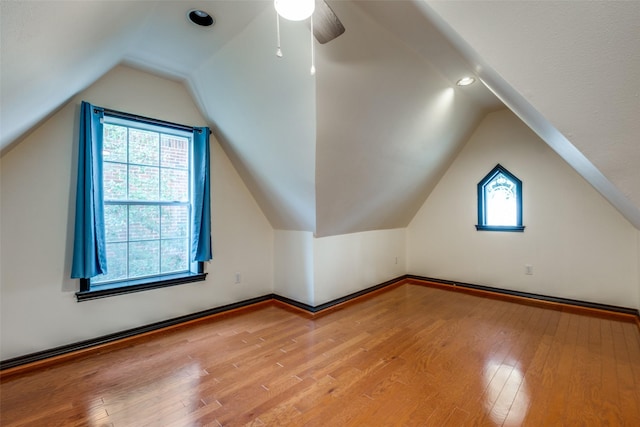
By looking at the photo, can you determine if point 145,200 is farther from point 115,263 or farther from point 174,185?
point 115,263

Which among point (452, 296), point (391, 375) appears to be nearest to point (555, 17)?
point (391, 375)

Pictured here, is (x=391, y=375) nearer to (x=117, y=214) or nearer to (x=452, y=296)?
(x=452, y=296)

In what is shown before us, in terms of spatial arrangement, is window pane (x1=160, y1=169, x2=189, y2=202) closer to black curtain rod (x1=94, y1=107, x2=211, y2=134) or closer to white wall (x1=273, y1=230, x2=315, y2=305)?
black curtain rod (x1=94, y1=107, x2=211, y2=134)

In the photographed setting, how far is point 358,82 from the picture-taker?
232 centimetres

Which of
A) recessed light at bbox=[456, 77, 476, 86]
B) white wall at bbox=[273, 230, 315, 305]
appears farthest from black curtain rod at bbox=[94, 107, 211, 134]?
recessed light at bbox=[456, 77, 476, 86]

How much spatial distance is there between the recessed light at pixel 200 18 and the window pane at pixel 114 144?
137cm

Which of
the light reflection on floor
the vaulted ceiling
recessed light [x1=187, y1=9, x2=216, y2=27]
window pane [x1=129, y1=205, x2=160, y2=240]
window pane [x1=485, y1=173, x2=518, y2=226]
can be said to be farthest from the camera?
window pane [x1=485, y1=173, x2=518, y2=226]

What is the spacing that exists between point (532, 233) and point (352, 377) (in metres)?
3.24

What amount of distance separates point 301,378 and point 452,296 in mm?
Result: 2853

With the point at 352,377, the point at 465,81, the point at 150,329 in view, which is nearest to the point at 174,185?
the point at 150,329

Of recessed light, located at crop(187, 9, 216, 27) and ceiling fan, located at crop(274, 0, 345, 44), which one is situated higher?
recessed light, located at crop(187, 9, 216, 27)

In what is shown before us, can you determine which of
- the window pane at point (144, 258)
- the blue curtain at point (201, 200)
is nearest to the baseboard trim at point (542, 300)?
the blue curtain at point (201, 200)

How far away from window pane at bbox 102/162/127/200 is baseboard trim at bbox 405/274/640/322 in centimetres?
432

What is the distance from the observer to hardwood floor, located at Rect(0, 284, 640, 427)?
1765 millimetres
